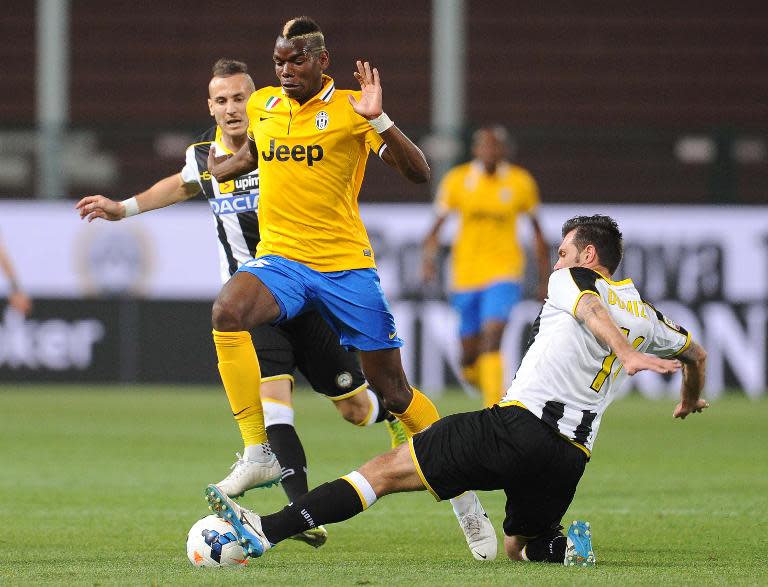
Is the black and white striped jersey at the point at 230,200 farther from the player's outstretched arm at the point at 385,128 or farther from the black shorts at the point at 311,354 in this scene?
the player's outstretched arm at the point at 385,128

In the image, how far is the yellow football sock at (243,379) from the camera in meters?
6.87

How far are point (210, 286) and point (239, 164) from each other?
9883 mm

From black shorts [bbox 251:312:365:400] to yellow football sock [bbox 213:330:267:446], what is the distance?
0.78m

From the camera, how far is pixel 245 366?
6957 millimetres

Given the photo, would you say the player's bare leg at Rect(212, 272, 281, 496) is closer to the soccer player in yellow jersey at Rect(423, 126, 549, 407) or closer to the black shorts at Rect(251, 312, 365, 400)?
the black shorts at Rect(251, 312, 365, 400)

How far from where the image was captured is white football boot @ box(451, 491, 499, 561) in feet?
21.8

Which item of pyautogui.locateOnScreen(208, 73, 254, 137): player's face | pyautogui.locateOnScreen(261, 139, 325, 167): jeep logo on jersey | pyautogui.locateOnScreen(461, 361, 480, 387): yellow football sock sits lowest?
pyautogui.locateOnScreen(461, 361, 480, 387): yellow football sock

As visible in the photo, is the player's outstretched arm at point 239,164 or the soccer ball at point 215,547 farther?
the player's outstretched arm at point 239,164

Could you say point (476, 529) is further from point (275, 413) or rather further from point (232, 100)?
point (232, 100)

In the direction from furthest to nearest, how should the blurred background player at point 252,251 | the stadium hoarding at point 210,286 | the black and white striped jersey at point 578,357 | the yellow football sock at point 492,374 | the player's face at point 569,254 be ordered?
the stadium hoarding at point 210,286 → the yellow football sock at point 492,374 → the blurred background player at point 252,251 → the player's face at point 569,254 → the black and white striped jersey at point 578,357

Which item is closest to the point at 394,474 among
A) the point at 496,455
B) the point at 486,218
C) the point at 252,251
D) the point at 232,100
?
the point at 496,455

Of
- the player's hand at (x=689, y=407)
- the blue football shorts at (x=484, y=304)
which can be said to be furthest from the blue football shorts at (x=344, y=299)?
the blue football shorts at (x=484, y=304)

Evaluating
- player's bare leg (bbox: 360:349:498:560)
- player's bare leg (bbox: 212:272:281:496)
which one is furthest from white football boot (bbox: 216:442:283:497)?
player's bare leg (bbox: 360:349:498:560)

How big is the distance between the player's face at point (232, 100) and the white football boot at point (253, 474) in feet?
5.76
